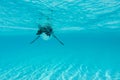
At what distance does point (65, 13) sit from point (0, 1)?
7.25 metres

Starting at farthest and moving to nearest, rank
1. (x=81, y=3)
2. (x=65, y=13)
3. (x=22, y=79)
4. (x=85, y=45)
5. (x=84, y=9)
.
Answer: (x=85, y=45) < (x=65, y=13) < (x=84, y=9) < (x=81, y=3) < (x=22, y=79)

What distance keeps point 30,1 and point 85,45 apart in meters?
49.0

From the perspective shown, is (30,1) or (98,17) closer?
(30,1)

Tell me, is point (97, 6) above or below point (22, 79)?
above

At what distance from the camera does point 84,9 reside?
771 inches

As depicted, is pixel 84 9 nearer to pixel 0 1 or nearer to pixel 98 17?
pixel 98 17

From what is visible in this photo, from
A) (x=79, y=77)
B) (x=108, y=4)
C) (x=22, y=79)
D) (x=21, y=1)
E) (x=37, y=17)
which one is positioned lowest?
(x=79, y=77)

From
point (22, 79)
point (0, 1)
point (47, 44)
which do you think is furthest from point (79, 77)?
point (47, 44)

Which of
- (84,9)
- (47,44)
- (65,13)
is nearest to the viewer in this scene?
(84,9)

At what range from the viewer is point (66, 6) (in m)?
18.6

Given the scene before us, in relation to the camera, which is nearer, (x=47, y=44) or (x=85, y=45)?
Answer: (x=85, y=45)

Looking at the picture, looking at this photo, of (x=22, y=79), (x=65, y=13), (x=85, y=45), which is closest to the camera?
(x=22, y=79)

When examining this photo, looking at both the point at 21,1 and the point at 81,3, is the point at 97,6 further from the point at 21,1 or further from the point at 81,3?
the point at 21,1

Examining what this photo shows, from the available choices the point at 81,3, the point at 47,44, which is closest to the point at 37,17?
the point at 81,3
